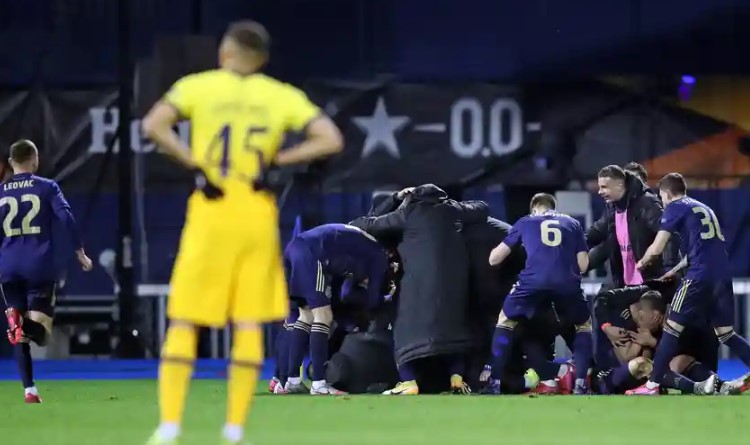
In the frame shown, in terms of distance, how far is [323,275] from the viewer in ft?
44.7

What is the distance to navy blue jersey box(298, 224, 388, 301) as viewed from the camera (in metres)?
13.7

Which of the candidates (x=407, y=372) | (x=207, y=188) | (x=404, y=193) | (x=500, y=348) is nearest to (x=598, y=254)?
(x=500, y=348)

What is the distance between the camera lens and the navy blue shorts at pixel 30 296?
12.8m

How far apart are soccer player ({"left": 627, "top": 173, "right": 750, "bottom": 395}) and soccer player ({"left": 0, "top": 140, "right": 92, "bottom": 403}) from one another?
4435mm

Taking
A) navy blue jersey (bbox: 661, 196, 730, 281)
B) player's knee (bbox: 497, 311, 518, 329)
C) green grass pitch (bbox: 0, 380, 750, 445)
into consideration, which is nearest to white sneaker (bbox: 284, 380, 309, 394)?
green grass pitch (bbox: 0, 380, 750, 445)

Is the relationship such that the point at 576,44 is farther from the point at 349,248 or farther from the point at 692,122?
the point at 349,248

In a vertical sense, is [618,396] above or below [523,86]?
below

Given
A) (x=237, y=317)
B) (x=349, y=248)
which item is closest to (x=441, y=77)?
(x=349, y=248)

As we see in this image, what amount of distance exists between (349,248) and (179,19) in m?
6.61

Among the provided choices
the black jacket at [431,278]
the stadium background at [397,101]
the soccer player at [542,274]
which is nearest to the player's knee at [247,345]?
the black jacket at [431,278]

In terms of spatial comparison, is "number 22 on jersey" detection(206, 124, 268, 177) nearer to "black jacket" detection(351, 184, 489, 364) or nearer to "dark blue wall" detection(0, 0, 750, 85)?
"black jacket" detection(351, 184, 489, 364)

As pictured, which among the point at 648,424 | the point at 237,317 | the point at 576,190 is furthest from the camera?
the point at 576,190

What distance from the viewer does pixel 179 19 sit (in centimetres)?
1945

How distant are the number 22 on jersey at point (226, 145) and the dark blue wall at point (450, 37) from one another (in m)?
11.2
